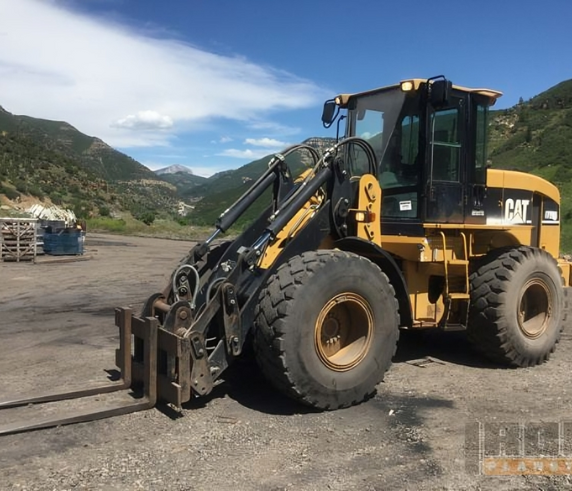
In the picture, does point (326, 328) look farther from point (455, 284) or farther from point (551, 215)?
point (551, 215)

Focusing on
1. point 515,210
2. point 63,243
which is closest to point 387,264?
point 515,210

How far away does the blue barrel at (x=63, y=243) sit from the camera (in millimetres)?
20625

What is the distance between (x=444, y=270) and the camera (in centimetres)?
651

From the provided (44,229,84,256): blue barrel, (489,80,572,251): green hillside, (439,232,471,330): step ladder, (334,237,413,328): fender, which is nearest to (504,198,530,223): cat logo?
(439,232,471,330): step ladder

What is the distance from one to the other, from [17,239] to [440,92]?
15.8 m

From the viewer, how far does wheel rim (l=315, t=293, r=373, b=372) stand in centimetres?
517

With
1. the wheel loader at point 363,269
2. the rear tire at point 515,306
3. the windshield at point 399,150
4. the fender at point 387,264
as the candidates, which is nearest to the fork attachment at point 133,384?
the wheel loader at point 363,269

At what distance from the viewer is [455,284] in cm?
677

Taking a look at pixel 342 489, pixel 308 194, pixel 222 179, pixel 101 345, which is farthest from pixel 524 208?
pixel 222 179

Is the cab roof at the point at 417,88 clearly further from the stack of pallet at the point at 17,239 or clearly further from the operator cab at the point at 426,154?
the stack of pallet at the point at 17,239

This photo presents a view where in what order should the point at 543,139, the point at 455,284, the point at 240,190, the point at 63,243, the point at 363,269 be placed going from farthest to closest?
1. the point at 543,139
2. the point at 240,190
3. the point at 63,243
4. the point at 455,284
5. the point at 363,269

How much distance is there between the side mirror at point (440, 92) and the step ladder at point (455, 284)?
1391 millimetres

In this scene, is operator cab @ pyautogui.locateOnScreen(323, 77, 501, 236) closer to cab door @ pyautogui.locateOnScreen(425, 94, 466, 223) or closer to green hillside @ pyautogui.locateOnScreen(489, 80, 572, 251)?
cab door @ pyautogui.locateOnScreen(425, 94, 466, 223)

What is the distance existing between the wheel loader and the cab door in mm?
15
